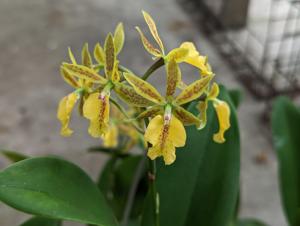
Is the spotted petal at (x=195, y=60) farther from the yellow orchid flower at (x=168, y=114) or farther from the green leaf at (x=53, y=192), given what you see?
the green leaf at (x=53, y=192)

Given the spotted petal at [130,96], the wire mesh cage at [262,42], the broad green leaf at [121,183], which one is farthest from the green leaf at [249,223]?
the wire mesh cage at [262,42]

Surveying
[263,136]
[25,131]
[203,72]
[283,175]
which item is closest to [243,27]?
[263,136]

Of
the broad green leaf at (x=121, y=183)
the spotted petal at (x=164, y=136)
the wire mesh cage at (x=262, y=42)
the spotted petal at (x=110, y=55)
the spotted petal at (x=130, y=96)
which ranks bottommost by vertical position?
the broad green leaf at (x=121, y=183)

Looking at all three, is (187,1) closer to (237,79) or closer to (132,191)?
(237,79)

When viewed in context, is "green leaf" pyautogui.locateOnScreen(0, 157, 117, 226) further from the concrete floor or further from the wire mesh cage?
the wire mesh cage

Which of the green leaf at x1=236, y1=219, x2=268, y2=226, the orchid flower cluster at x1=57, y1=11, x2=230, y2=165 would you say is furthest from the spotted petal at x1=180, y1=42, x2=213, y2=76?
the green leaf at x1=236, y1=219, x2=268, y2=226

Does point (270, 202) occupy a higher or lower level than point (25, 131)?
lower
